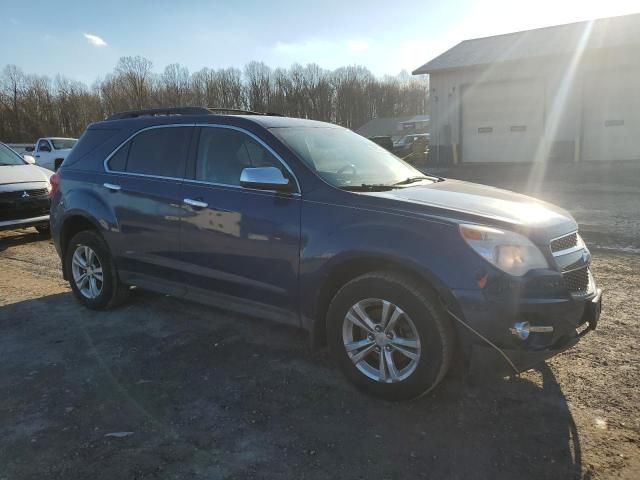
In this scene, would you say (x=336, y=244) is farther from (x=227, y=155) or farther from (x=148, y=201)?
(x=148, y=201)

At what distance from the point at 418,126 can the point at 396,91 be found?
45.9m

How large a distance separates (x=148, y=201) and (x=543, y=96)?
19.2 meters

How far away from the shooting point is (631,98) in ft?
59.9

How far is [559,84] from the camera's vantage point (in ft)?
63.5

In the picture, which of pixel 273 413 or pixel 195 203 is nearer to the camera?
pixel 273 413

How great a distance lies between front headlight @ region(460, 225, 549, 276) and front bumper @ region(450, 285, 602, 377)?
7.9 inches

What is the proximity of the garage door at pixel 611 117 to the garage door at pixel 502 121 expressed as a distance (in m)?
1.73

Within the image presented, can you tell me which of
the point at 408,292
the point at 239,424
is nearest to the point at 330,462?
the point at 239,424

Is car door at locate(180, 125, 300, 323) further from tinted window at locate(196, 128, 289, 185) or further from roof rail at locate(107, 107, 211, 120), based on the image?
roof rail at locate(107, 107, 211, 120)

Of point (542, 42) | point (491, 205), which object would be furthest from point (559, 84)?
point (491, 205)

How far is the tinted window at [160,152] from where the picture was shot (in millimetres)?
4371

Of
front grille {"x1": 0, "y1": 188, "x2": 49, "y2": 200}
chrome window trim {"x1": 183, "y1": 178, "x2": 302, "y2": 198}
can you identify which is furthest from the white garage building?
chrome window trim {"x1": 183, "y1": 178, "x2": 302, "y2": 198}

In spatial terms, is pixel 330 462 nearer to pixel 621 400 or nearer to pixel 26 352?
pixel 621 400

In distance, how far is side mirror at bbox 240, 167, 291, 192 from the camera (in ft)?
11.7
